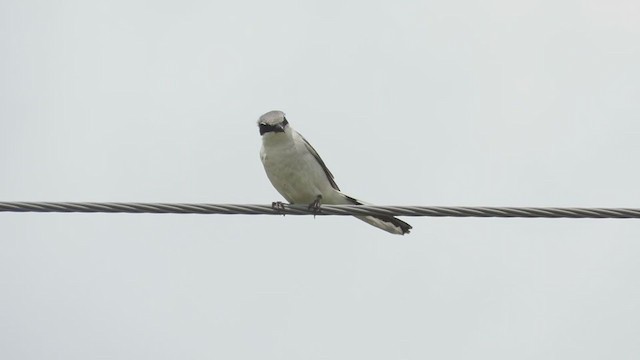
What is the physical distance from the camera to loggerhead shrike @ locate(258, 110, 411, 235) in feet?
34.0

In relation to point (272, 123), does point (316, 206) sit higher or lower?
lower

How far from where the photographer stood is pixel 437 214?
7.57m

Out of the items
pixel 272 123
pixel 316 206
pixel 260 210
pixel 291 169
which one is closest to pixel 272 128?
pixel 272 123

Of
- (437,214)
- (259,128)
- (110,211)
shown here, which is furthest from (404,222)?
(110,211)

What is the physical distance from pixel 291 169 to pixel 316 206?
0.90m

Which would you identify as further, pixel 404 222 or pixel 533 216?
pixel 404 222

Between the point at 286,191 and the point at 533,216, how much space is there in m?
3.53

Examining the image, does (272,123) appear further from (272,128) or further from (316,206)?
(316,206)

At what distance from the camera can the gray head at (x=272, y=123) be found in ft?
34.1

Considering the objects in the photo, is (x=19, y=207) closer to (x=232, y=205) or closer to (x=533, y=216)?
(x=232, y=205)

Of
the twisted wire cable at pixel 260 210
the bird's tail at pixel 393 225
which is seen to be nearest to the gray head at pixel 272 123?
the bird's tail at pixel 393 225

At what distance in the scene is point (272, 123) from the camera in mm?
10398

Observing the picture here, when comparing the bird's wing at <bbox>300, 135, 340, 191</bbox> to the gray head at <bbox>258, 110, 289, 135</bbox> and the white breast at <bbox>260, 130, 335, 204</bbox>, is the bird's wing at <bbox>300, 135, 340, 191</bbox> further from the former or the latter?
the gray head at <bbox>258, 110, 289, 135</bbox>

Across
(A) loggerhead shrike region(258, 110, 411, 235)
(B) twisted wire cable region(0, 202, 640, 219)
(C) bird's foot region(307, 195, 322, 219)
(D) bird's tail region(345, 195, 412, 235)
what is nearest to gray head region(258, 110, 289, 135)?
(A) loggerhead shrike region(258, 110, 411, 235)
